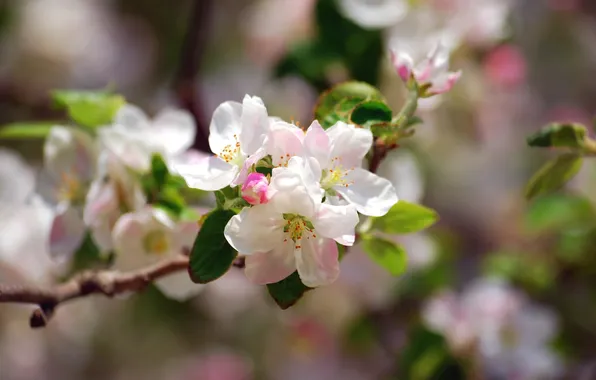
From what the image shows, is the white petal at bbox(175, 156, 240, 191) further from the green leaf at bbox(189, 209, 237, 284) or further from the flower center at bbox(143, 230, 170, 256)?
the flower center at bbox(143, 230, 170, 256)

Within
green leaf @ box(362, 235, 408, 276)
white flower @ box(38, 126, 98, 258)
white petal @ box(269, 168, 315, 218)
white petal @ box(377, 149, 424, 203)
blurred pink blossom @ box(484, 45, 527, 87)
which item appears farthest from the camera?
blurred pink blossom @ box(484, 45, 527, 87)

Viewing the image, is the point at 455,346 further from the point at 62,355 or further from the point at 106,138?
the point at 62,355

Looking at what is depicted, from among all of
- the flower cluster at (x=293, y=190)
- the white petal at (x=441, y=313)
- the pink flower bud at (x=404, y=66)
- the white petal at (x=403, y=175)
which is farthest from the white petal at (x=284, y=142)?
the white petal at (x=441, y=313)

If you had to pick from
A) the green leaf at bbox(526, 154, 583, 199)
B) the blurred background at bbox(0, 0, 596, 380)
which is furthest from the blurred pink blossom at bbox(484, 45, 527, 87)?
the green leaf at bbox(526, 154, 583, 199)

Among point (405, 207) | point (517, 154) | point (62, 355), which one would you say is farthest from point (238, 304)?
point (405, 207)

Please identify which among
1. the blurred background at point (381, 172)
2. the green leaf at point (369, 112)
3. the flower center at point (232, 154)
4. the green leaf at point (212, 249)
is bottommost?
the blurred background at point (381, 172)

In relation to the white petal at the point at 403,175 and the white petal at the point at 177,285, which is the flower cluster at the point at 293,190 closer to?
the white petal at the point at 177,285

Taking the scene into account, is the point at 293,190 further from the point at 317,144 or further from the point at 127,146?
the point at 127,146
